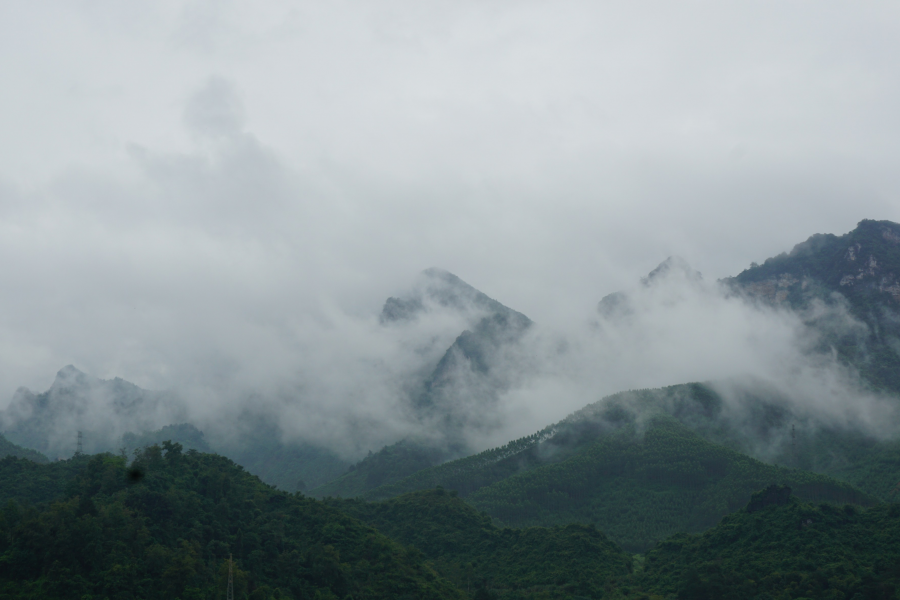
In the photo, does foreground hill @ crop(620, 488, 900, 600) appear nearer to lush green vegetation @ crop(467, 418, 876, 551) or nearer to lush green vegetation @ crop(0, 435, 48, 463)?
lush green vegetation @ crop(467, 418, 876, 551)

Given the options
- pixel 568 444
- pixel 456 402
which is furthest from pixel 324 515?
pixel 456 402

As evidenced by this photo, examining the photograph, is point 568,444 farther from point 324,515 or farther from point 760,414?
point 324,515

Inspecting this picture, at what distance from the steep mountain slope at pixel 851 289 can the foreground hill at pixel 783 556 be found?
71145 mm

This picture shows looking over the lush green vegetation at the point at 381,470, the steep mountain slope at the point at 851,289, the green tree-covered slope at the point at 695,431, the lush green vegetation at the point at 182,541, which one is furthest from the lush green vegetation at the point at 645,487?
the steep mountain slope at the point at 851,289

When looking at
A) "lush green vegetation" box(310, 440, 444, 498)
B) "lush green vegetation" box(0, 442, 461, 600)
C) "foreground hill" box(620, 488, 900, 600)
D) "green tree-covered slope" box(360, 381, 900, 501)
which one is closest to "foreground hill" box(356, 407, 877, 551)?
"green tree-covered slope" box(360, 381, 900, 501)

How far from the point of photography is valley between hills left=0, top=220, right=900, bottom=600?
2119 inches

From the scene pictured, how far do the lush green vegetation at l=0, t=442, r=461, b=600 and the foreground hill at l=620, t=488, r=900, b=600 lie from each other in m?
24.5

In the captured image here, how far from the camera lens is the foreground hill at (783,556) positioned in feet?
196

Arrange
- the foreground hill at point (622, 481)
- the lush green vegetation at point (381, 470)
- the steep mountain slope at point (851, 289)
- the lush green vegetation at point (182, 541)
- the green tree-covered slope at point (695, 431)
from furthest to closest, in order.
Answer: the lush green vegetation at point (381, 470) < the steep mountain slope at point (851, 289) < the green tree-covered slope at point (695, 431) < the foreground hill at point (622, 481) < the lush green vegetation at point (182, 541)

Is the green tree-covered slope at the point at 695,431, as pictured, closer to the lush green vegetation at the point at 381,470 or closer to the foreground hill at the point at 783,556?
the lush green vegetation at the point at 381,470

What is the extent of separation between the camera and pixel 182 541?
2073 inches

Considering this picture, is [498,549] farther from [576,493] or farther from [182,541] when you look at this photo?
[182,541]

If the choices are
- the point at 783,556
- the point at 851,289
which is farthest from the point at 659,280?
the point at 783,556

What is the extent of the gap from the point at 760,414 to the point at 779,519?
2533 inches
